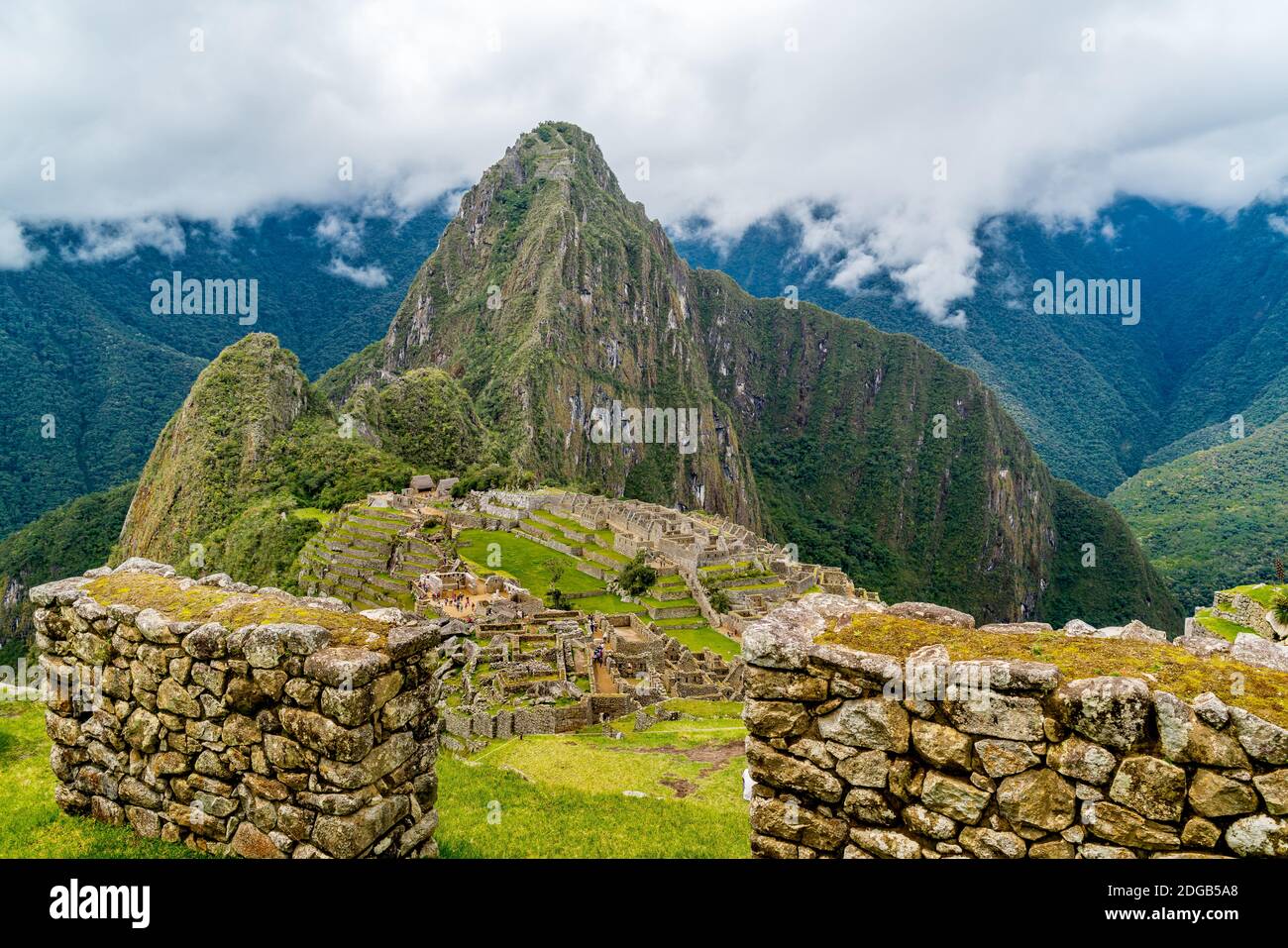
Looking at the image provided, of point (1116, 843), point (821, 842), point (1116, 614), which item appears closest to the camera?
point (1116, 843)

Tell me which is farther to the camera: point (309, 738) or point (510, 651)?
point (510, 651)

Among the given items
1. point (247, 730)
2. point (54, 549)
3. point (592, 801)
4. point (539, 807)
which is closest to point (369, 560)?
point (592, 801)

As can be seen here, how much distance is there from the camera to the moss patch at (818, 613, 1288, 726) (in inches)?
164

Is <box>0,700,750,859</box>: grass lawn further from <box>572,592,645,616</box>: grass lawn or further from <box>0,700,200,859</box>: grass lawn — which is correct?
<box>572,592,645,616</box>: grass lawn

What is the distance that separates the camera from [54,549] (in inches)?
3656

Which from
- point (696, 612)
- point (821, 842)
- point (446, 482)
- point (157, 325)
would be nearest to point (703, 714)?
point (821, 842)

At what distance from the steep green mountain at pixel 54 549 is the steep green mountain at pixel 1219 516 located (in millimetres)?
158600

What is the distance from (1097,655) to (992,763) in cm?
110

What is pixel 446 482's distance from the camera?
89.6 metres

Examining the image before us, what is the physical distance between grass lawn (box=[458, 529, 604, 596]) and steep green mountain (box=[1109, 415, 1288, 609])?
98.0 metres

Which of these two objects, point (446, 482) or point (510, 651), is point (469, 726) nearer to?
point (510, 651)

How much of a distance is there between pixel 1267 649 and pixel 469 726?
58.0 ft

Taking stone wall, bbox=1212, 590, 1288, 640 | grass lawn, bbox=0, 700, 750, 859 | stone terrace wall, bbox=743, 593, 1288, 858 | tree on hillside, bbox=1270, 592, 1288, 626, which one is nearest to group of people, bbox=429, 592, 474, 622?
grass lawn, bbox=0, 700, 750, 859

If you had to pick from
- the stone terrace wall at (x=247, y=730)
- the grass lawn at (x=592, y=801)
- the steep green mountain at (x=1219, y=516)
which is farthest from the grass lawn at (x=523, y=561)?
the steep green mountain at (x=1219, y=516)
